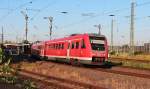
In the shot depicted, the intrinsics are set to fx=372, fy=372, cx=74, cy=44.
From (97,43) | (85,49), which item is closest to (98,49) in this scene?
(97,43)

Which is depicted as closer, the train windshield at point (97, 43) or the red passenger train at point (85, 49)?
the red passenger train at point (85, 49)

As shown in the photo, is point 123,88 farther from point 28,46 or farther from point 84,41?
point 28,46

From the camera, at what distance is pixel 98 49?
2973 cm

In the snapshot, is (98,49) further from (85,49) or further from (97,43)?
(85,49)

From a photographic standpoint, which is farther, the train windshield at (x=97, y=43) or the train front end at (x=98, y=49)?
the train windshield at (x=97, y=43)

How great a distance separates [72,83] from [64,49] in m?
16.8

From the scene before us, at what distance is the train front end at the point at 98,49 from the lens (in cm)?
2936

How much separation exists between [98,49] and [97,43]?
0.51m

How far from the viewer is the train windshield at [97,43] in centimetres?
2955

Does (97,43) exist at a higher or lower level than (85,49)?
higher

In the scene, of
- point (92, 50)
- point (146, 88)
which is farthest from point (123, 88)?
point (92, 50)

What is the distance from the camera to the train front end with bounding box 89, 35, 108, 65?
96.3 ft

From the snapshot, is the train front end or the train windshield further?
the train windshield

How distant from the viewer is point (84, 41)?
29.9 meters
